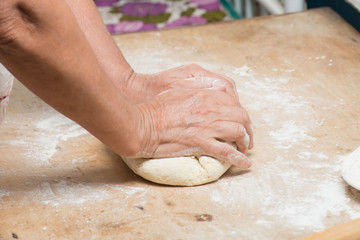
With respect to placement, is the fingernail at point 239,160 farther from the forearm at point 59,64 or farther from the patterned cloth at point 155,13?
the patterned cloth at point 155,13

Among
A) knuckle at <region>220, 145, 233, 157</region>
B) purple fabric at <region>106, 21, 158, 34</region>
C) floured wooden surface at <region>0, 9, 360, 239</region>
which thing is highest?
knuckle at <region>220, 145, 233, 157</region>

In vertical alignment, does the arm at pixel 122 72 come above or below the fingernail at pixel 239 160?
above

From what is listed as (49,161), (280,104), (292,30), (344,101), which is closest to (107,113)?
(49,161)

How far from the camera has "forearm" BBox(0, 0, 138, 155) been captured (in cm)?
85

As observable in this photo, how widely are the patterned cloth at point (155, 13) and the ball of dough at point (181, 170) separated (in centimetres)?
214

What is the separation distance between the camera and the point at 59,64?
2.97 feet

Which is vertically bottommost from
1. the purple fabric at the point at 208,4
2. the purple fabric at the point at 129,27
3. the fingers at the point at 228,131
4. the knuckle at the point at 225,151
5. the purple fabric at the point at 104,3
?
the purple fabric at the point at 208,4

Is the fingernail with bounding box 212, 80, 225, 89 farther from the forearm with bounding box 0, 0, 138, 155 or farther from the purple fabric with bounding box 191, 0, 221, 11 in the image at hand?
the purple fabric with bounding box 191, 0, 221, 11

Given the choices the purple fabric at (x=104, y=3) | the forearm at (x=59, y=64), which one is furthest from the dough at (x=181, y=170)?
the purple fabric at (x=104, y=3)

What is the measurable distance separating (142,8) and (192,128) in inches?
100

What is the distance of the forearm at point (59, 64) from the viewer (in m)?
0.85

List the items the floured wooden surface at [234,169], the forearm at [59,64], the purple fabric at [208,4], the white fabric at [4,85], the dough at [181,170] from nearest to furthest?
the forearm at [59,64], the floured wooden surface at [234,169], the dough at [181,170], the white fabric at [4,85], the purple fabric at [208,4]

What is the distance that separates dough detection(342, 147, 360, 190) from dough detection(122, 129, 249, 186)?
0.90 feet

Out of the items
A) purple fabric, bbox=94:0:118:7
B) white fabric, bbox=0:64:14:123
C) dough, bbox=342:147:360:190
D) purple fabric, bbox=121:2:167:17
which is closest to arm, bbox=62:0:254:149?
white fabric, bbox=0:64:14:123
